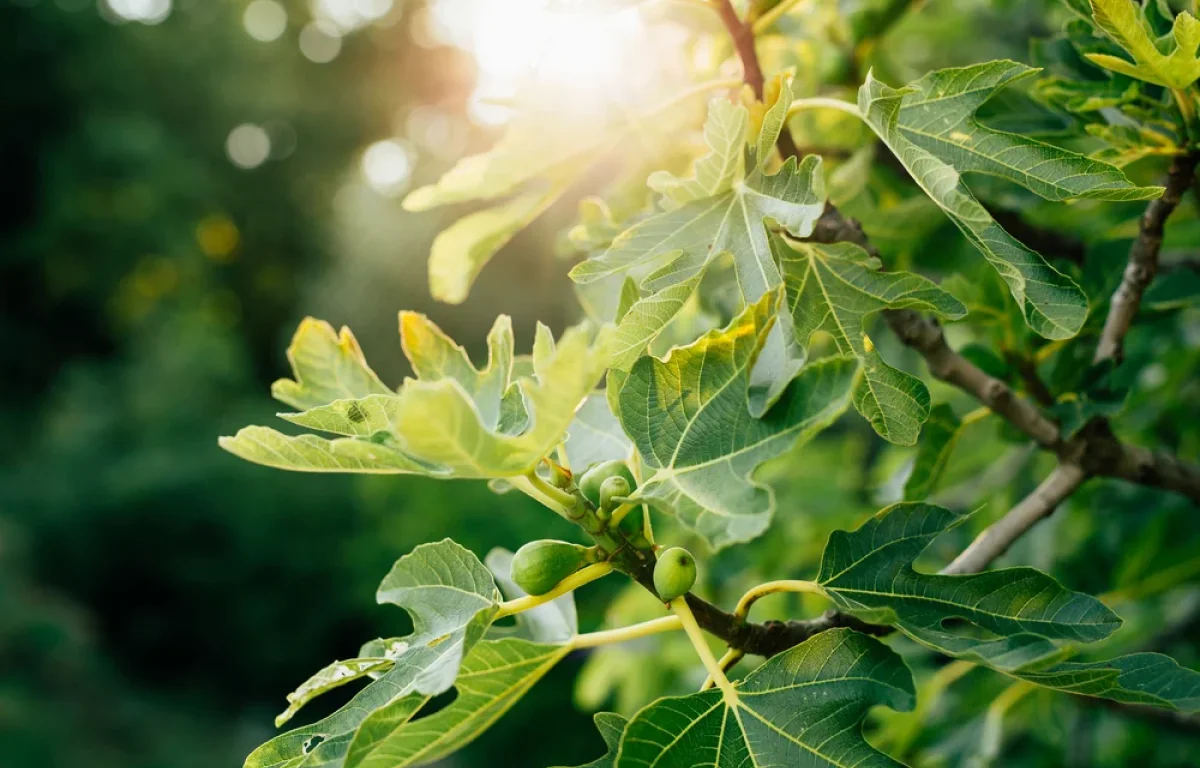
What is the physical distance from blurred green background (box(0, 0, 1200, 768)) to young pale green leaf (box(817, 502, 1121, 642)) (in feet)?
1.59

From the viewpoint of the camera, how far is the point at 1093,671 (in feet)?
1.83

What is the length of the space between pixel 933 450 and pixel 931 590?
1.10 feet

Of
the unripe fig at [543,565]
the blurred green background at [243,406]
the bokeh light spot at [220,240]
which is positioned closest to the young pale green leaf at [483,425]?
the unripe fig at [543,565]

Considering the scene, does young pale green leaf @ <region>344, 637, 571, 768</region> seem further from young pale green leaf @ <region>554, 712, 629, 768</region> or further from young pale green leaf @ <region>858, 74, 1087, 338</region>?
young pale green leaf @ <region>858, 74, 1087, 338</region>

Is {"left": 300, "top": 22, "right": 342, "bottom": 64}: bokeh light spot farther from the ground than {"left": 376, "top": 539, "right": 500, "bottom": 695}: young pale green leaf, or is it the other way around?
{"left": 300, "top": 22, "right": 342, "bottom": 64}: bokeh light spot

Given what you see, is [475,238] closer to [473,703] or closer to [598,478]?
[598,478]

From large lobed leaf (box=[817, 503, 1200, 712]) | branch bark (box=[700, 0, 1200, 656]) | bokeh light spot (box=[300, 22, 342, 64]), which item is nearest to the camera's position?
large lobed leaf (box=[817, 503, 1200, 712])

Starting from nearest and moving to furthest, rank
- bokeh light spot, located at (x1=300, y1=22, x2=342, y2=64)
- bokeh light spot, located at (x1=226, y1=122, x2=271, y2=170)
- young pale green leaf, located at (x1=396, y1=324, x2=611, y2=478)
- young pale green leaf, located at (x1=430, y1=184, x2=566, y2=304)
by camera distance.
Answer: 1. young pale green leaf, located at (x1=396, y1=324, x2=611, y2=478)
2. young pale green leaf, located at (x1=430, y1=184, x2=566, y2=304)
3. bokeh light spot, located at (x1=226, y1=122, x2=271, y2=170)
4. bokeh light spot, located at (x1=300, y1=22, x2=342, y2=64)

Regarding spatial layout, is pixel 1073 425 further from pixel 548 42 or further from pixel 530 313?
pixel 530 313

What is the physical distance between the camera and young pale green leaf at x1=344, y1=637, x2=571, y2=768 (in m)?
0.57

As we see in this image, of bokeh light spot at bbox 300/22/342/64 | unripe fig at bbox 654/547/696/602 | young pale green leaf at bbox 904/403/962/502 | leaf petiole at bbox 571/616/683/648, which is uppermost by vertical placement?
bokeh light spot at bbox 300/22/342/64

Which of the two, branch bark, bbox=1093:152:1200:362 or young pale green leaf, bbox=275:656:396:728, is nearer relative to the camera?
young pale green leaf, bbox=275:656:396:728

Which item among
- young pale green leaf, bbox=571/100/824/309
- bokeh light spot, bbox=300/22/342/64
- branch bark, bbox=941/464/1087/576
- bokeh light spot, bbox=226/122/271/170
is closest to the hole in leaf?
young pale green leaf, bbox=571/100/824/309

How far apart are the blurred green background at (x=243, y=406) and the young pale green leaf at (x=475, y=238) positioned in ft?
1.45
